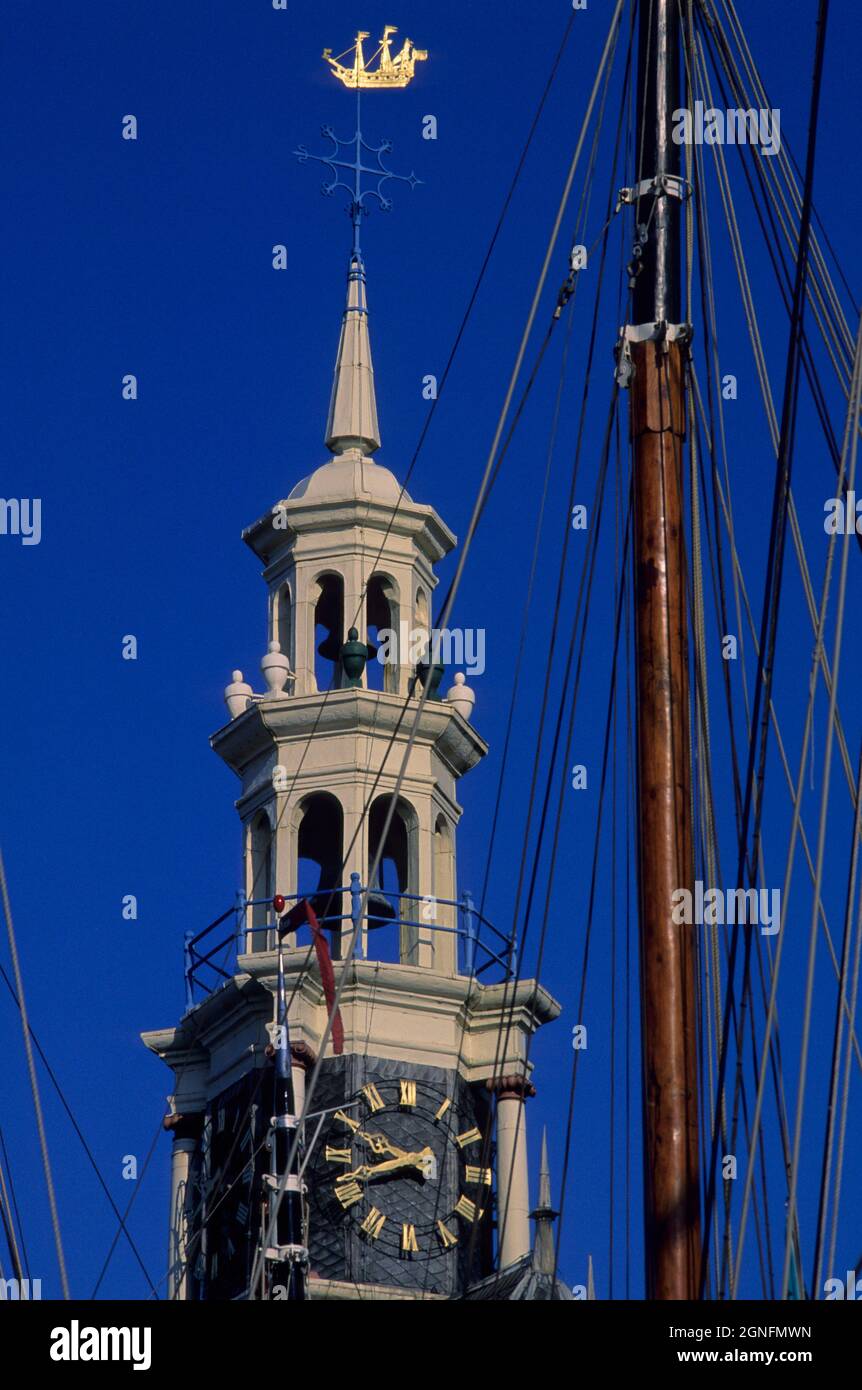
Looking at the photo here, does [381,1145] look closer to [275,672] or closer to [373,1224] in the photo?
[373,1224]

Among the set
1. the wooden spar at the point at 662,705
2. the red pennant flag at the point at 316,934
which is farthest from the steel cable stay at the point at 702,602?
the red pennant flag at the point at 316,934

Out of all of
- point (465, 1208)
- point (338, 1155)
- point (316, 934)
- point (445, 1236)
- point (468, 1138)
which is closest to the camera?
point (316, 934)

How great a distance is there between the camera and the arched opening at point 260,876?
64.4 metres

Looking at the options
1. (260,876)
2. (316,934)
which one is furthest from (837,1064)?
(260,876)

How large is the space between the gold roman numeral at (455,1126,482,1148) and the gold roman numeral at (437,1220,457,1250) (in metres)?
1.49

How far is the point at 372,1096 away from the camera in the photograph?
62.5m

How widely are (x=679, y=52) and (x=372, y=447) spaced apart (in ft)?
101

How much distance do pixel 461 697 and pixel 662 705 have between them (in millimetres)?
32664

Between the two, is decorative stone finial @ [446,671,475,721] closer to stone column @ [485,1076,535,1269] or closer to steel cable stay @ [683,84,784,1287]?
stone column @ [485,1076,535,1269]

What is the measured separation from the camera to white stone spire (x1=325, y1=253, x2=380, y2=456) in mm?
70375

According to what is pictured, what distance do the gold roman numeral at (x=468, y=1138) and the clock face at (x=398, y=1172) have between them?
0.05 feet

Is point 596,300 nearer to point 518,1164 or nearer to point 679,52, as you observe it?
point 679,52
